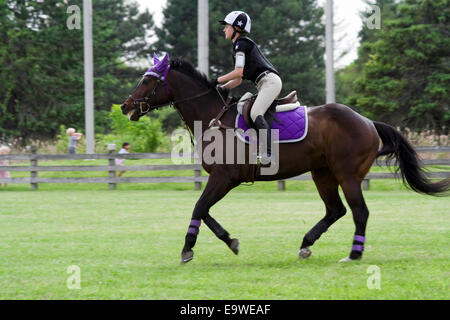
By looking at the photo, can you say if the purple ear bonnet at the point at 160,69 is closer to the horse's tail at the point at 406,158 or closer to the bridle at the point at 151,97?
the bridle at the point at 151,97

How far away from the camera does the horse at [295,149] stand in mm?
7211

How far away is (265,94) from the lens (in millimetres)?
7328

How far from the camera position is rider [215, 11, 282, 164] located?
721 centimetres

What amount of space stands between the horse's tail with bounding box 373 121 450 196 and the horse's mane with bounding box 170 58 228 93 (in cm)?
216

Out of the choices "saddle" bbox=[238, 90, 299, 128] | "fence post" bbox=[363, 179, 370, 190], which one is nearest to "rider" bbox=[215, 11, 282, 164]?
"saddle" bbox=[238, 90, 299, 128]

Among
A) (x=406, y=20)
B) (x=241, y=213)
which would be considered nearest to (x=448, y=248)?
(x=241, y=213)

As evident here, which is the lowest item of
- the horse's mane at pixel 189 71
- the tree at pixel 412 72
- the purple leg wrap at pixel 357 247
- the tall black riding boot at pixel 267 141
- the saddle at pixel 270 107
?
the purple leg wrap at pixel 357 247

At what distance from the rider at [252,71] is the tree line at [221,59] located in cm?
2465

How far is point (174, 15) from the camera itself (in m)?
47.6

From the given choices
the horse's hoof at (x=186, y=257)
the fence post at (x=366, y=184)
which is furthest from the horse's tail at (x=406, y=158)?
the fence post at (x=366, y=184)

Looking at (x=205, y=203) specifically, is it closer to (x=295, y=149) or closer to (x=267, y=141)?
(x=267, y=141)

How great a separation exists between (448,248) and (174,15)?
1655 inches

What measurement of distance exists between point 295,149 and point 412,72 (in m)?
26.6
